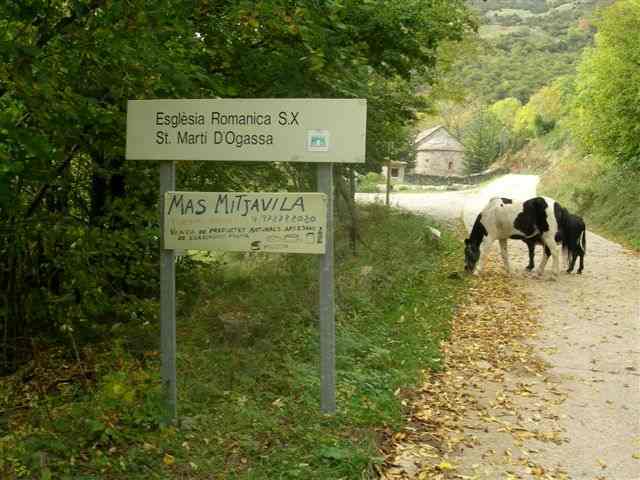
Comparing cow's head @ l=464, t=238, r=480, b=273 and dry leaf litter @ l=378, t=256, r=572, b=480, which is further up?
cow's head @ l=464, t=238, r=480, b=273

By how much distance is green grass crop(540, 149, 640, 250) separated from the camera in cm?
2108

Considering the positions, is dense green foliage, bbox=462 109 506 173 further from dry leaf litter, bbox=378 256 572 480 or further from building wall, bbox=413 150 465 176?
dry leaf litter, bbox=378 256 572 480

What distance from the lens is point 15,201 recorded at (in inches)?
194

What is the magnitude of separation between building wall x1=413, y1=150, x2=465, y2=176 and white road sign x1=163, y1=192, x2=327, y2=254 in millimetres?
78711

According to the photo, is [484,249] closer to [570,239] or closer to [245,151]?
[570,239]

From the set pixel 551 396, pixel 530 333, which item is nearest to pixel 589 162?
pixel 530 333

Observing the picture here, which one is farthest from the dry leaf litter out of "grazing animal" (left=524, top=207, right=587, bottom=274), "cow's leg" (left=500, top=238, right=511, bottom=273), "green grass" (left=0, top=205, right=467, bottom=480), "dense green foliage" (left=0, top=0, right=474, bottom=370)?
"grazing animal" (left=524, top=207, right=587, bottom=274)

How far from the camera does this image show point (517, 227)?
1330 centimetres

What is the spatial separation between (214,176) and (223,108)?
2593mm

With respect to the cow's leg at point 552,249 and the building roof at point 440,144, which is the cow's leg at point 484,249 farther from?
the building roof at point 440,144

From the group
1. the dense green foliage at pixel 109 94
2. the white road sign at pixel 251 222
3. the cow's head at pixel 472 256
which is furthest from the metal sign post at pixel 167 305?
the cow's head at pixel 472 256

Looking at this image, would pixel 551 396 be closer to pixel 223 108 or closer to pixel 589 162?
pixel 223 108

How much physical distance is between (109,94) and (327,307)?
2.56m

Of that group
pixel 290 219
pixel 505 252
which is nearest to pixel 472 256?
pixel 505 252
